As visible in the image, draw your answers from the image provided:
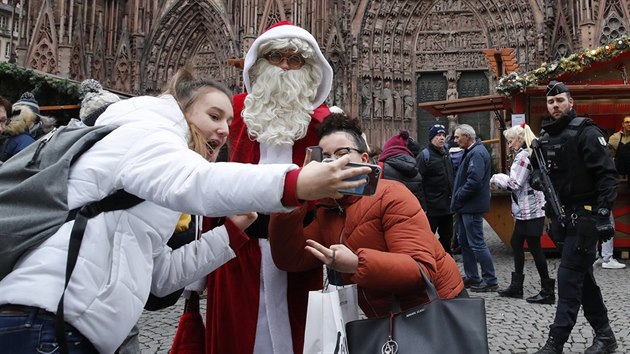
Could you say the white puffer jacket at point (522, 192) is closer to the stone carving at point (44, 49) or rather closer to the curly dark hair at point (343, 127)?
the curly dark hair at point (343, 127)

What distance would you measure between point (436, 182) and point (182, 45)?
1409cm

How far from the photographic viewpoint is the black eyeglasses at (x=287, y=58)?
7.70 ft

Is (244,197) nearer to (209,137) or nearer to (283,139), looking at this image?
(209,137)

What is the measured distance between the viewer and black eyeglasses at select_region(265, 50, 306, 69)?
2348 mm

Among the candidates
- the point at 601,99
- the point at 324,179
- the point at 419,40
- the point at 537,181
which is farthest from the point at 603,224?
the point at 419,40

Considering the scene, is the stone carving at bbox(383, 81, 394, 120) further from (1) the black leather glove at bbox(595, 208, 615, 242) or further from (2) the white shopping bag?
(2) the white shopping bag

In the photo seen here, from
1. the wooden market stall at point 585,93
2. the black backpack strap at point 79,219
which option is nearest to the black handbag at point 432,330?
the black backpack strap at point 79,219

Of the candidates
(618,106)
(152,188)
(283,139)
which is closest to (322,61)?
(283,139)

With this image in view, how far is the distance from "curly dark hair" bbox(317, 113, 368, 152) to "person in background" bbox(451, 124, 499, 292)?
3.81 metres

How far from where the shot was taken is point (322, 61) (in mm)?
2414

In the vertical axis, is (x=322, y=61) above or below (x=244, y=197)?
above

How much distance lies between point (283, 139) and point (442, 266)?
87cm

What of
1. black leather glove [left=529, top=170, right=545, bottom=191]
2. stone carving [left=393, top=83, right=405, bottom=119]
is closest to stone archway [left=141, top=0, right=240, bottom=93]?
stone carving [left=393, top=83, right=405, bottom=119]

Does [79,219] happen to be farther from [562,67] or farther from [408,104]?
[408,104]
